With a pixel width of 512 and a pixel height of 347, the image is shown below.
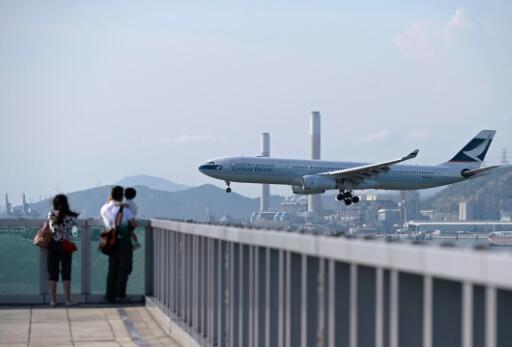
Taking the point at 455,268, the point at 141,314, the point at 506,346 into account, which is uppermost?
the point at 455,268

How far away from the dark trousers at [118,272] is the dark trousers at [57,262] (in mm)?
660

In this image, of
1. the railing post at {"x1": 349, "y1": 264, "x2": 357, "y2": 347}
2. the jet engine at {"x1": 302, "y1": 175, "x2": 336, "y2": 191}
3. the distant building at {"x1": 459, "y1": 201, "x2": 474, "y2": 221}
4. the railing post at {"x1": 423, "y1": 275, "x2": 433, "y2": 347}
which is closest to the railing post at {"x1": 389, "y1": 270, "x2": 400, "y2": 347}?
the railing post at {"x1": 423, "y1": 275, "x2": 433, "y2": 347}

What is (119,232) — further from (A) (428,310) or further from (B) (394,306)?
(A) (428,310)

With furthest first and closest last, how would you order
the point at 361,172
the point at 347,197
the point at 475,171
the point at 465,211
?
the point at 465,211
the point at 475,171
the point at 347,197
the point at 361,172

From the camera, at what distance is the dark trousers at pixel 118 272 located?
1661 centimetres

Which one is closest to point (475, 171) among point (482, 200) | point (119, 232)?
point (482, 200)

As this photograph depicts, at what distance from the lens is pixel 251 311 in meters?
9.26

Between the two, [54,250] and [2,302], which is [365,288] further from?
[2,302]

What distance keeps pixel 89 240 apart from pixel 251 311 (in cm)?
885

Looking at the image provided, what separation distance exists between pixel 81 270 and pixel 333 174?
7092cm

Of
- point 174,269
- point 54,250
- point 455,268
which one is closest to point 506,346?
point 455,268

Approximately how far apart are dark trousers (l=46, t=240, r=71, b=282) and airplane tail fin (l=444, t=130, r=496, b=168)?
3665 inches

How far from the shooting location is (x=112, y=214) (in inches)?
644

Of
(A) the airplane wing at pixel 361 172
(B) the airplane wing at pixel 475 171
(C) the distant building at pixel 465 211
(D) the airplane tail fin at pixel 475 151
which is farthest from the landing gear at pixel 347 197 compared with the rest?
(C) the distant building at pixel 465 211
